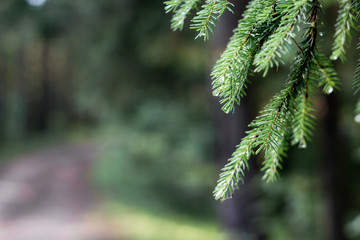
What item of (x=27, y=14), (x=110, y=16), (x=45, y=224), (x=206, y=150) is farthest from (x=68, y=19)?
(x=45, y=224)

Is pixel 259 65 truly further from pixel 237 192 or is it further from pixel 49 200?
pixel 49 200

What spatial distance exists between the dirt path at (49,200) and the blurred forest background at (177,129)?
0.81m

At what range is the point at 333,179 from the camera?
5.96 m

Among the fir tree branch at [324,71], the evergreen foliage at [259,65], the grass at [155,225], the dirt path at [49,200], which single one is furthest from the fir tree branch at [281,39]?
the dirt path at [49,200]

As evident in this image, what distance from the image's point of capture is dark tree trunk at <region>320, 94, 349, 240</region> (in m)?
5.89

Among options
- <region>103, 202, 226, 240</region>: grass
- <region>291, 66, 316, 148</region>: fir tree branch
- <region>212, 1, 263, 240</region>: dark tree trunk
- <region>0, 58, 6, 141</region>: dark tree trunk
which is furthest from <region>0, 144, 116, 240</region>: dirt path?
<region>291, 66, 316, 148</region>: fir tree branch

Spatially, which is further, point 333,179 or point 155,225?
point 155,225

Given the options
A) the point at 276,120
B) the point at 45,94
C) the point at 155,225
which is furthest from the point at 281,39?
the point at 45,94

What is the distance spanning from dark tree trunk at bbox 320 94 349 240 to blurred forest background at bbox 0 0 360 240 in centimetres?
2

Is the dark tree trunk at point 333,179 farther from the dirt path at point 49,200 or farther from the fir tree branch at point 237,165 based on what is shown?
the dirt path at point 49,200

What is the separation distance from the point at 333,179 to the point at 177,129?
4586 millimetres

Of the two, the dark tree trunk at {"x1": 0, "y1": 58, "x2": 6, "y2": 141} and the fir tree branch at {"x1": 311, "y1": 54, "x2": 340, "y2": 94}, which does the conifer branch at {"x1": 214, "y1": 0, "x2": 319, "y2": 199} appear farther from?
the dark tree trunk at {"x1": 0, "y1": 58, "x2": 6, "y2": 141}

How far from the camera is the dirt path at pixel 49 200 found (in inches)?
390

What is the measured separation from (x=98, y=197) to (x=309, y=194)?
8.13 m
